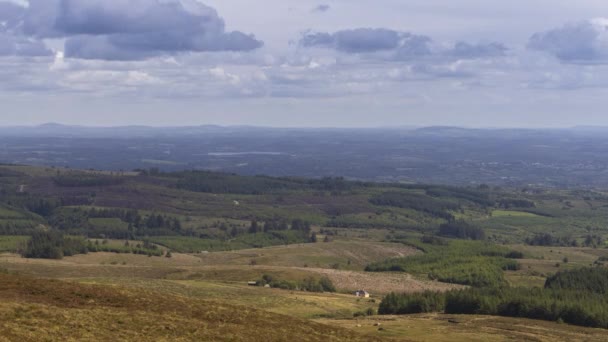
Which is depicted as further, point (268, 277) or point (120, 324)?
point (268, 277)

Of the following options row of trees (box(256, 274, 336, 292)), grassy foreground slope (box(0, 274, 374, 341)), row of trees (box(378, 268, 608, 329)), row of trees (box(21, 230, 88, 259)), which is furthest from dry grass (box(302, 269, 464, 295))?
grassy foreground slope (box(0, 274, 374, 341))

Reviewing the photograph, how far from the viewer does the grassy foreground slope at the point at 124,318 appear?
4703 centimetres

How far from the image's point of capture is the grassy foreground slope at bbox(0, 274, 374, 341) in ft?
154

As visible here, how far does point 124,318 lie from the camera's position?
51625 millimetres

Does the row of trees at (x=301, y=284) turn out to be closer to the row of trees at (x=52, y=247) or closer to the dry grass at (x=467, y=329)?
the dry grass at (x=467, y=329)

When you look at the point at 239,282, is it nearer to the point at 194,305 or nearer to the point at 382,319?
the point at 382,319

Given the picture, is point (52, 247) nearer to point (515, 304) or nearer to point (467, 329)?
point (515, 304)

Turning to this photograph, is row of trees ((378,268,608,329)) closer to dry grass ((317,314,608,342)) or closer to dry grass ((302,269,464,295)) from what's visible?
dry grass ((317,314,608,342))

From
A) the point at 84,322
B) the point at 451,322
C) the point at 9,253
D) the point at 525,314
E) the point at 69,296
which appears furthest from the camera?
the point at 9,253

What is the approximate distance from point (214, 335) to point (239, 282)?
7866 cm

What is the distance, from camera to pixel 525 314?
8819cm

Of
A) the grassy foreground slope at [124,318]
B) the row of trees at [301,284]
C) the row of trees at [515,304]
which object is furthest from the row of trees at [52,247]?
the grassy foreground slope at [124,318]

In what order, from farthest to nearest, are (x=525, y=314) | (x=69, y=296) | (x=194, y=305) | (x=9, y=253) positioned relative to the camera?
(x=9, y=253), (x=525, y=314), (x=194, y=305), (x=69, y=296)

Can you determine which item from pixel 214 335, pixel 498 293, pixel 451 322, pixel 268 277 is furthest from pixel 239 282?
pixel 214 335
